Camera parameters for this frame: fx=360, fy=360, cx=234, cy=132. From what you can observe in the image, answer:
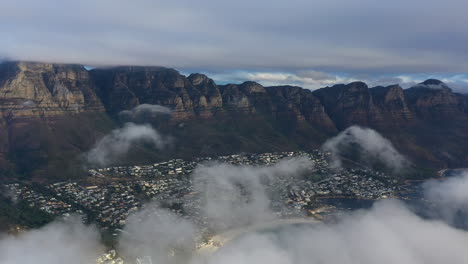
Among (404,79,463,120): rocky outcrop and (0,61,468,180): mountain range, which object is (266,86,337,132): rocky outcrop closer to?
(0,61,468,180): mountain range

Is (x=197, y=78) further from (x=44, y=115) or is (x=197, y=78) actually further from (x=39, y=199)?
(x=39, y=199)

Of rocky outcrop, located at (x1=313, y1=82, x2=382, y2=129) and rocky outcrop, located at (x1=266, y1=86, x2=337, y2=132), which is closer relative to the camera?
rocky outcrop, located at (x1=313, y1=82, x2=382, y2=129)

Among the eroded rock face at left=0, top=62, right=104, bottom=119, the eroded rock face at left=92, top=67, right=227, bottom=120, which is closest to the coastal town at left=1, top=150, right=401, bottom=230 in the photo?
the eroded rock face at left=0, top=62, right=104, bottom=119

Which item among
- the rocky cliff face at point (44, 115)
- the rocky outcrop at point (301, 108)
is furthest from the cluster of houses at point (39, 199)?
the rocky outcrop at point (301, 108)

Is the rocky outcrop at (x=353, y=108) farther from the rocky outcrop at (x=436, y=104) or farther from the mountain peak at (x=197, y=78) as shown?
the mountain peak at (x=197, y=78)

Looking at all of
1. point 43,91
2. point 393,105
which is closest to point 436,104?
point 393,105

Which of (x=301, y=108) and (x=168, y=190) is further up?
(x=301, y=108)
